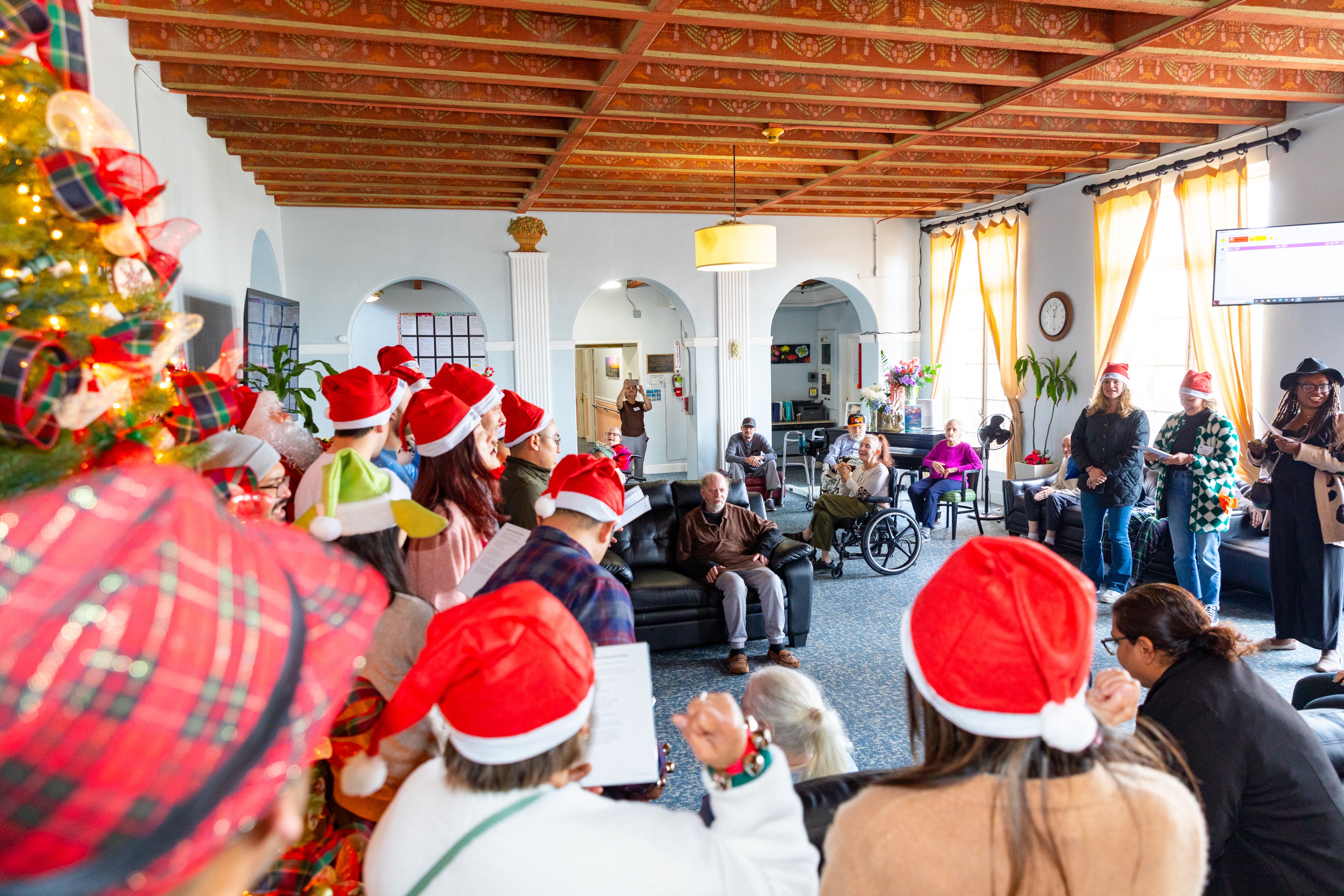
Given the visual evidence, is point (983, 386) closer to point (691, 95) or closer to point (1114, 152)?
point (1114, 152)

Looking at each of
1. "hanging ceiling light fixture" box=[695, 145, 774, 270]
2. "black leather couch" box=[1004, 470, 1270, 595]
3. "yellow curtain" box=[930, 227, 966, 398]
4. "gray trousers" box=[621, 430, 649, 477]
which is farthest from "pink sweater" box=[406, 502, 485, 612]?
"gray trousers" box=[621, 430, 649, 477]

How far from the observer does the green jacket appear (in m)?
2.89

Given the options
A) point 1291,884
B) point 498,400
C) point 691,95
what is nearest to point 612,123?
point 691,95

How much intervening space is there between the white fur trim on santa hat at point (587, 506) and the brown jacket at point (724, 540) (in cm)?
329

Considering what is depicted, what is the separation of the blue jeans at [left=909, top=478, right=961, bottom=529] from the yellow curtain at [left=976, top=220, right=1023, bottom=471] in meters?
1.61

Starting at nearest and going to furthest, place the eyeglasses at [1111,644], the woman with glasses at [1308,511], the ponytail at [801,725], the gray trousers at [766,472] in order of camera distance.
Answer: the eyeglasses at [1111,644], the ponytail at [801,725], the woman with glasses at [1308,511], the gray trousers at [766,472]

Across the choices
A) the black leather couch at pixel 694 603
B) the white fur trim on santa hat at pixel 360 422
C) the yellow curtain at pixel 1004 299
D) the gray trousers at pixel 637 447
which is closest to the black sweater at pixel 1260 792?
the white fur trim on santa hat at pixel 360 422

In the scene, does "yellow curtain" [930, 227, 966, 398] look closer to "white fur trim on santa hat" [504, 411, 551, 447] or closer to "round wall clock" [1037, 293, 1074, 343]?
"round wall clock" [1037, 293, 1074, 343]

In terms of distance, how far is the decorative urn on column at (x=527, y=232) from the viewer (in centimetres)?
913

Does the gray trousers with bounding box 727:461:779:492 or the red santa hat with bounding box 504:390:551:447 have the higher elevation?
the red santa hat with bounding box 504:390:551:447

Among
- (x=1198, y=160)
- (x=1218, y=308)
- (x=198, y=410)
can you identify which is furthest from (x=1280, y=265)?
(x=198, y=410)

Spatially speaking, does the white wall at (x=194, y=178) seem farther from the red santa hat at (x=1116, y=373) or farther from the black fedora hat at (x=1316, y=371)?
the red santa hat at (x=1116, y=373)

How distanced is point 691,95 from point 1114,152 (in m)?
4.00

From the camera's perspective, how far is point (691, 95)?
17.4 ft
